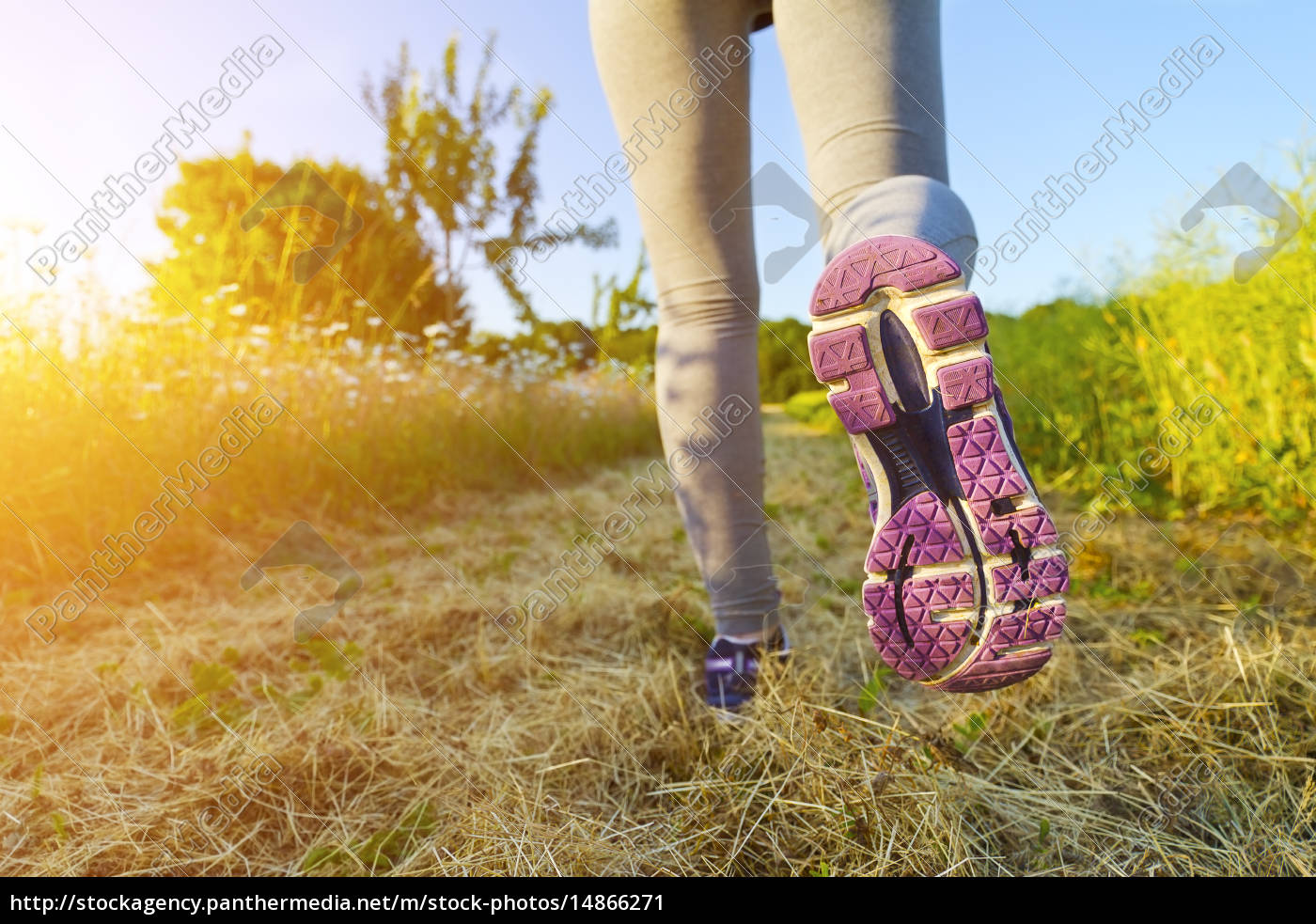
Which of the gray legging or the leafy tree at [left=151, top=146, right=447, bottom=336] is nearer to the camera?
the gray legging

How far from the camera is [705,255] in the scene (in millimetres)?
1119

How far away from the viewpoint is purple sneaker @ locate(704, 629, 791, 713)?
3.76 feet

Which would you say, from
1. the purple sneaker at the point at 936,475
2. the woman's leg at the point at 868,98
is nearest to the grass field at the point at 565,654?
the purple sneaker at the point at 936,475

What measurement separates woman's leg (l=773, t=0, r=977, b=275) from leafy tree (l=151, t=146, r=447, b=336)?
2.50 m

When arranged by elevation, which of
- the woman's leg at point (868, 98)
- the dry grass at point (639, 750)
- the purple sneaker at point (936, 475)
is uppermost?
the woman's leg at point (868, 98)

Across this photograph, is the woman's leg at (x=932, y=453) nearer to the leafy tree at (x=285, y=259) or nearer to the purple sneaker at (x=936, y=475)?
the purple sneaker at (x=936, y=475)

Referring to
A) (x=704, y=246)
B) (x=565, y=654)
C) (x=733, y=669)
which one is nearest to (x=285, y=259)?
(x=565, y=654)

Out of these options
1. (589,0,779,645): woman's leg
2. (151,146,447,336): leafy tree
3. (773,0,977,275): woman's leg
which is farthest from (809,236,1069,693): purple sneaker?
(151,146,447,336): leafy tree

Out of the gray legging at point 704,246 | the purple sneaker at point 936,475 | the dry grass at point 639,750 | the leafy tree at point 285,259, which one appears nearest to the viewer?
the purple sneaker at point 936,475

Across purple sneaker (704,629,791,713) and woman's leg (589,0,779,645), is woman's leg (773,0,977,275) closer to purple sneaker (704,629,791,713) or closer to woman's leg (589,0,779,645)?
woman's leg (589,0,779,645)

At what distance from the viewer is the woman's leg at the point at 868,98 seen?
0.82 metres

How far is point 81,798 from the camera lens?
1035 millimetres

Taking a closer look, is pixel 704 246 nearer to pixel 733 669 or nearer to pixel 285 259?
pixel 733 669

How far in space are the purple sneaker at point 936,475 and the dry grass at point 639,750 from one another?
223 millimetres
